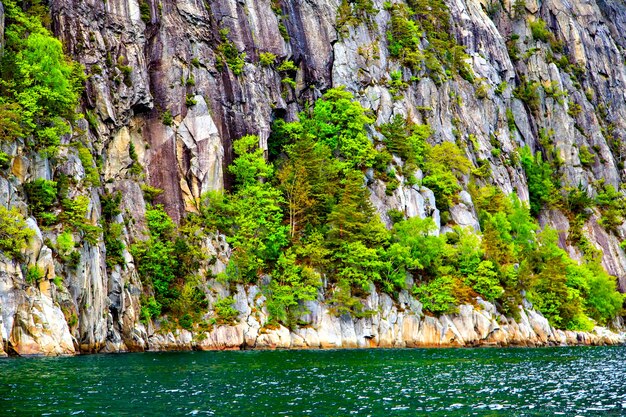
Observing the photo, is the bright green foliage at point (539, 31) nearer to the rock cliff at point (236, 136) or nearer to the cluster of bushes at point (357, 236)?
the rock cliff at point (236, 136)

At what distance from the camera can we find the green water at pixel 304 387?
2588cm

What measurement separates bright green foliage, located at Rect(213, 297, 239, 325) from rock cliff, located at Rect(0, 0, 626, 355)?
2.47 feet

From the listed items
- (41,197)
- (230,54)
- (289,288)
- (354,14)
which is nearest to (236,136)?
(230,54)

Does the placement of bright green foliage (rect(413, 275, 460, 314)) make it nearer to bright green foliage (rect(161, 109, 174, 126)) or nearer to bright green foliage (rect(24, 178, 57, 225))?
bright green foliage (rect(161, 109, 174, 126))

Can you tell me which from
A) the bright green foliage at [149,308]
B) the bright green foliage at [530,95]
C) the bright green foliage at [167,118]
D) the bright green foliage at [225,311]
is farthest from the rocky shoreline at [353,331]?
the bright green foliage at [530,95]

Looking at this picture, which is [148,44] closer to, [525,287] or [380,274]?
[380,274]

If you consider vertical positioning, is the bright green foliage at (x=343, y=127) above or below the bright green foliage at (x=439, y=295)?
above

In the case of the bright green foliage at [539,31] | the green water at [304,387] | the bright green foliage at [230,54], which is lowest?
the green water at [304,387]

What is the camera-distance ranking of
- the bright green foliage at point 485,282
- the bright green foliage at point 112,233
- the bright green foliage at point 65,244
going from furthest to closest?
the bright green foliage at point 485,282, the bright green foliage at point 112,233, the bright green foliage at point 65,244

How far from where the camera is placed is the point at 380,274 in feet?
252

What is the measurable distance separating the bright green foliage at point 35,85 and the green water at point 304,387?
1920 cm

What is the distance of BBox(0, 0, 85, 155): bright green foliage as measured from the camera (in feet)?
178

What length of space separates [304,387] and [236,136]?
169 feet

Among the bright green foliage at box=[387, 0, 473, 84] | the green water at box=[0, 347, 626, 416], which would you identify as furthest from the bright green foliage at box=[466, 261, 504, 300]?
the bright green foliage at box=[387, 0, 473, 84]
